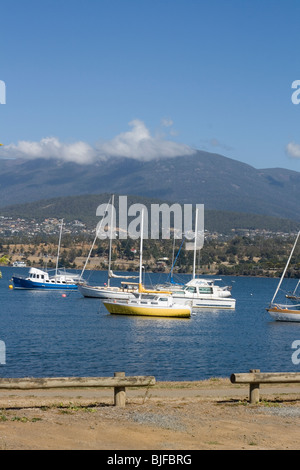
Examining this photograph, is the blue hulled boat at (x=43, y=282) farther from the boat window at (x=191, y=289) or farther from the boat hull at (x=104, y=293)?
the boat window at (x=191, y=289)

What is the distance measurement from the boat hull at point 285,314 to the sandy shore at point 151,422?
43845 millimetres

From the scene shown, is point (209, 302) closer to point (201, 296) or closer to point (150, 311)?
point (201, 296)

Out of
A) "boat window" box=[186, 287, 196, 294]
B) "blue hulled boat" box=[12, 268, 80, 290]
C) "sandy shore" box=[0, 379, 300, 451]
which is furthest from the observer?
"blue hulled boat" box=[12, 268, 80, 290]

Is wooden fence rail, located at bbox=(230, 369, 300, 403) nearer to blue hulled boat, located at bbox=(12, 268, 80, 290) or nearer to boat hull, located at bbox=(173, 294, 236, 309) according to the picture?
boat hull, located at bbox=(173, 294, 236, 309)

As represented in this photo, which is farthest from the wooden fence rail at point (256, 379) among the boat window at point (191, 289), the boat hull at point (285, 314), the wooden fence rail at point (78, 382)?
the boat window at point (191, 289)

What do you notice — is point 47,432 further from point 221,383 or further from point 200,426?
point 221,383

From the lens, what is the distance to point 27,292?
111m

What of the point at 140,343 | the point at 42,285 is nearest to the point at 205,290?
the point at 140,343

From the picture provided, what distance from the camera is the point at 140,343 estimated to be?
46.4 m

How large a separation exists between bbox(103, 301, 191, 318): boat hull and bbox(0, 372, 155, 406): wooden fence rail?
47.7 m

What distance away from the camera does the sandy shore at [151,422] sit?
13047 millimetres

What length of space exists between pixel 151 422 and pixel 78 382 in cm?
193

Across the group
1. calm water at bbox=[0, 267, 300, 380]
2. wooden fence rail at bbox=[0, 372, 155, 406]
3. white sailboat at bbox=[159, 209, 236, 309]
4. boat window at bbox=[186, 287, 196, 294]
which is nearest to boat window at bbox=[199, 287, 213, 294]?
white sailboat at bbox=[159, 209, 236, 309]

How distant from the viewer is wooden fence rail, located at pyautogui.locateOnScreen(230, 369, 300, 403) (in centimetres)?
1614
